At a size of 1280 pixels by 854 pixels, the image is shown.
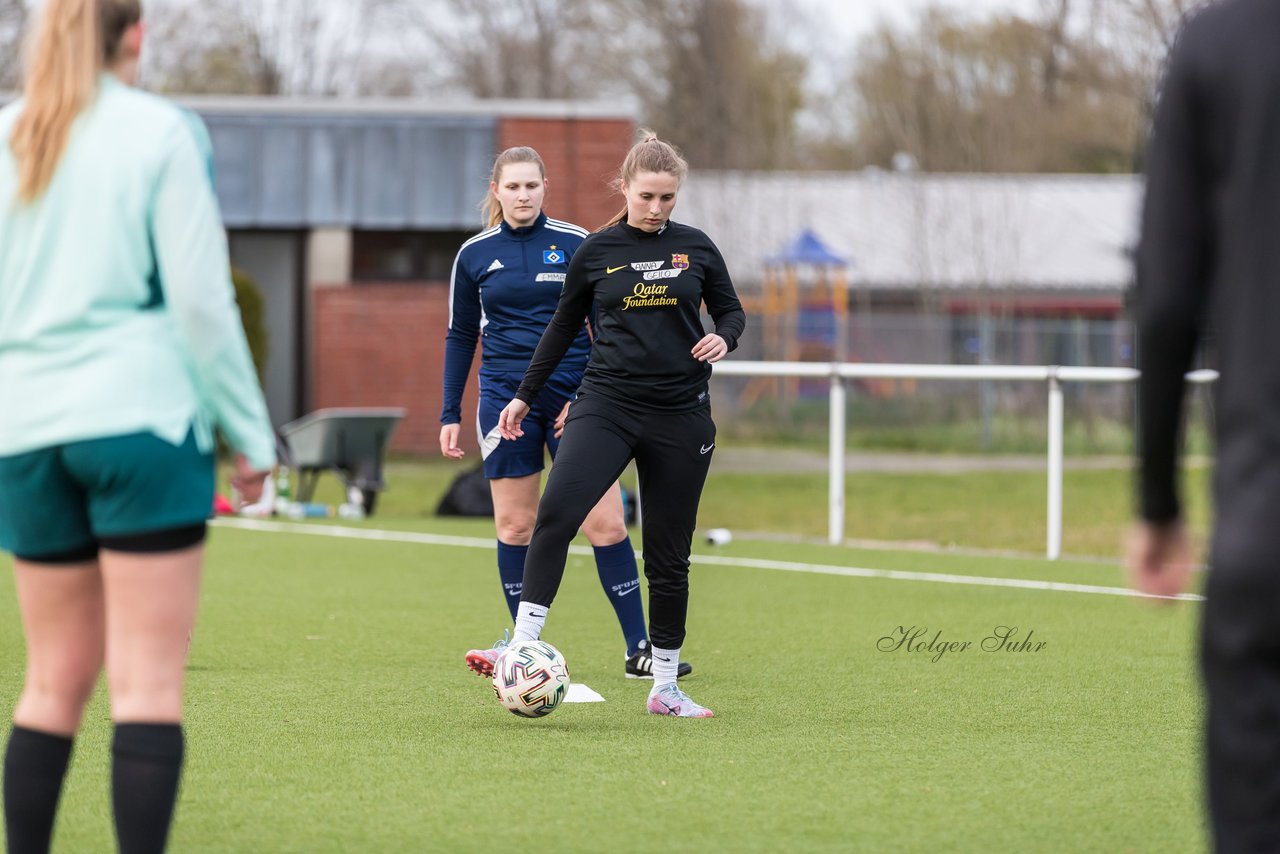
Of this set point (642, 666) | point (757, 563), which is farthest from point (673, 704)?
point (757, 563)

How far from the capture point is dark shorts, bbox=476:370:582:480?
21.5 ft

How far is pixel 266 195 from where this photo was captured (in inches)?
868

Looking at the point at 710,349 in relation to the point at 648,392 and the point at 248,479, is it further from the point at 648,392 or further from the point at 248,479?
the point at 248,479

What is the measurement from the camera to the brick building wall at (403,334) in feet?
71.8

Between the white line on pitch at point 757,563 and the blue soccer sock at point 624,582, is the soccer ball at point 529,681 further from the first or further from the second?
the white line on pitch at point 757,563

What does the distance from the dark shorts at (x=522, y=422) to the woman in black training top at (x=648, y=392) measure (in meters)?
0.59

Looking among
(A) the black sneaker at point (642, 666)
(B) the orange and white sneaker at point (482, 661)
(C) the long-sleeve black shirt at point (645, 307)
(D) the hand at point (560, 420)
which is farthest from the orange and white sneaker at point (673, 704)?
(D) the hand at point (560, 420)

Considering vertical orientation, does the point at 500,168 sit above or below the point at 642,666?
above

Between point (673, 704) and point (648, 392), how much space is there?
104cm

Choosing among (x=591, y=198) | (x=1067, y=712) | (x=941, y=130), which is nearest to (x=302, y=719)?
(x=1067, y=712)

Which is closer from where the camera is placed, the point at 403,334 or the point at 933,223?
the point at 403,334

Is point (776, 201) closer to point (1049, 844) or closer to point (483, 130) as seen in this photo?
point (483, 130)

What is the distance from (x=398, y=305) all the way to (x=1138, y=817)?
730 inches

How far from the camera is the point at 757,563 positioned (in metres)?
11.2
